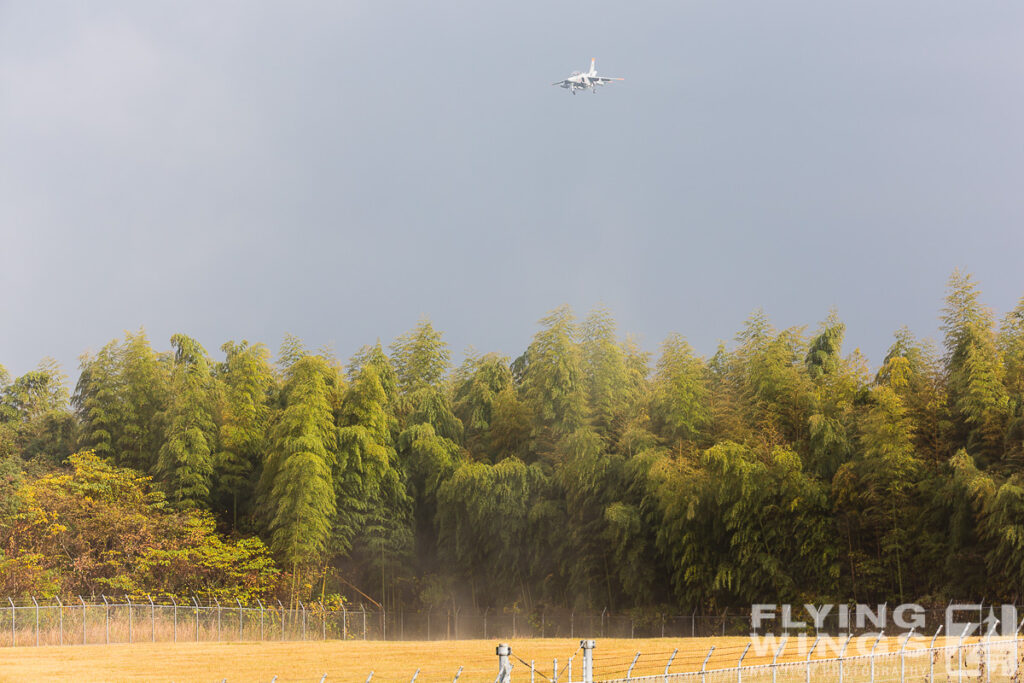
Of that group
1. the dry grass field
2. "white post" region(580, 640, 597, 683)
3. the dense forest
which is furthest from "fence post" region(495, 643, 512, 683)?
the dense forest

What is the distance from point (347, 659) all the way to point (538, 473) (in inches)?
397

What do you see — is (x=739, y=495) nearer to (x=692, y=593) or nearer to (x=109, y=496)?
(x=692, y=593)

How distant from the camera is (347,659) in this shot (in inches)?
990

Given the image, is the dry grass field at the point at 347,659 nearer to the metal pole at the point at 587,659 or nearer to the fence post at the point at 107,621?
the fence post at the point at 107,621

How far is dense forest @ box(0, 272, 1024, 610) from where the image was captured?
1085 inches

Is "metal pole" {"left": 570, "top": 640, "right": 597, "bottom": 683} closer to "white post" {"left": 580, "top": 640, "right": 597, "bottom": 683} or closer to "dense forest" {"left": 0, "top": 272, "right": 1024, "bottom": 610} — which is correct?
"white post" {"left": 580, "top": 640, "right": 597, "bottom": 683}

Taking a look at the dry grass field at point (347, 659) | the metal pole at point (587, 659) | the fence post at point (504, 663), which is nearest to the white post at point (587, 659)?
the metal pole at point (587, 659)

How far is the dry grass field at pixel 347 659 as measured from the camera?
2080 cm

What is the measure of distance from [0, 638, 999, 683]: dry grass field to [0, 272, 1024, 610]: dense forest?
3.50 m

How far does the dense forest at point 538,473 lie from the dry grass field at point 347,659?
3.50m

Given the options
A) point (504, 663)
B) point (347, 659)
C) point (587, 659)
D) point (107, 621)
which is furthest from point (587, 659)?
point (107, 621)

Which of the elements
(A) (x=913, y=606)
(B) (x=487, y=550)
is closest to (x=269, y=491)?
(B) (x=487, y=550)

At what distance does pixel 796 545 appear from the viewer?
94.9ft

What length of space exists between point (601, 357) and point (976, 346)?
11.2m
